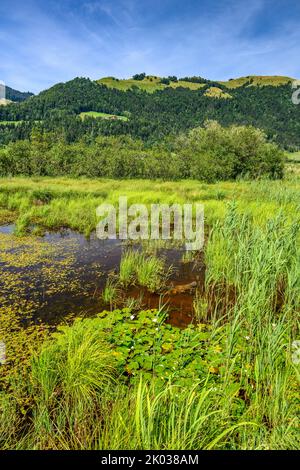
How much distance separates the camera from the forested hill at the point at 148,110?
324 ft

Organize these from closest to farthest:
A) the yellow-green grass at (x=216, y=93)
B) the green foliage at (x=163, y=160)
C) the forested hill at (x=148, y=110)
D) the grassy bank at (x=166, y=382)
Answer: the grassy bank at (x=166, y=382)
the green foliage at (x=163, y=160)
the forested hill at (x=148, y=110)
the yellow-green grass at (x=216, y=93)

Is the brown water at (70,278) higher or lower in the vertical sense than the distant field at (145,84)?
lower

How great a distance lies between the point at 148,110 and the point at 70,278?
5887 inches

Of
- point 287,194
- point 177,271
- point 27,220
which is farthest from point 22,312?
point 287,194

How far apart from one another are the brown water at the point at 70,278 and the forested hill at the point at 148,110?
270ft

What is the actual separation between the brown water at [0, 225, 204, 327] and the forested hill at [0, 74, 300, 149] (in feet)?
270

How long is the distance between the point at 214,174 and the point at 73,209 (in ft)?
55.2

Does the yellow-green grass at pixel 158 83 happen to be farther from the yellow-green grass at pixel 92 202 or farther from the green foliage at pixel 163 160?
the yellow-green grass at pixel 92 202

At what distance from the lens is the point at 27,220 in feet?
39.3

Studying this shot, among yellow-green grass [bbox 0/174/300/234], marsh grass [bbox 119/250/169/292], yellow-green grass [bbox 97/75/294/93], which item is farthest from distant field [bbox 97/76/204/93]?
marsh grass [bbox 119/250/169/292]

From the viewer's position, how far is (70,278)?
279 inches

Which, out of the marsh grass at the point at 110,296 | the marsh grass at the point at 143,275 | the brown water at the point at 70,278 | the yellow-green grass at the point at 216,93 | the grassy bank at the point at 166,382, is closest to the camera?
the grassy bank at the point at 166,382

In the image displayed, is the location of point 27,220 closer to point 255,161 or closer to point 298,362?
point 298,362

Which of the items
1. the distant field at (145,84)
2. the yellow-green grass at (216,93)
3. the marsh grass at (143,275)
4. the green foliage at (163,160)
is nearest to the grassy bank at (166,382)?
the marsh grass at (143,275)
